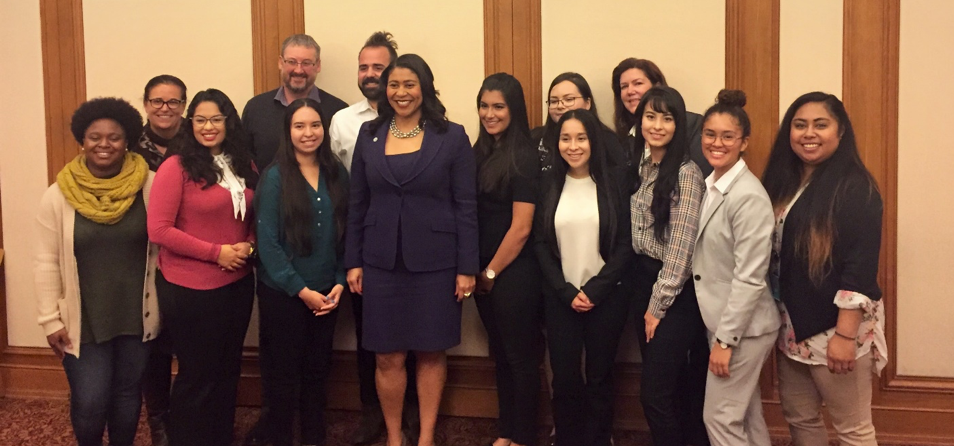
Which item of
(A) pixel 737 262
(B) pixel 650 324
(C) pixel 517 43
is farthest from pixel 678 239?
(C) pixel 517 43

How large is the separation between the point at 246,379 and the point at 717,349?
239 cm

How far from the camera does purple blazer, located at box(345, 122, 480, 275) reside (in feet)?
8.05

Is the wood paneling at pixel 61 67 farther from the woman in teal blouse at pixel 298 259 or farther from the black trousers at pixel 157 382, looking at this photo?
the woman in teal blouse at pixel 298 259

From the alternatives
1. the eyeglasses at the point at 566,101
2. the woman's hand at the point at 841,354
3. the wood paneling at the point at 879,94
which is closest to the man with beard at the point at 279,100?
the eyeglasses at the point at 566,101

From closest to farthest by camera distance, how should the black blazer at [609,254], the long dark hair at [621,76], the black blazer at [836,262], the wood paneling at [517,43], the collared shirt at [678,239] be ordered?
1. the black blazer at [836,262]
2. the collared shirt at [678,239]
3. the black blazer at [609,254]
4. the long dark hair at [621,76]
5. the wood paneling at [517,43]

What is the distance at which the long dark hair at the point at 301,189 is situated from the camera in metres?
2.45

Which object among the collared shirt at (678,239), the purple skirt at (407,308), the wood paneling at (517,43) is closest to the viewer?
the collared shirt at (678,239)

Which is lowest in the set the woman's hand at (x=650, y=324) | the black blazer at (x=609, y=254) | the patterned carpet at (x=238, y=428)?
the patterned carpet at (x=238, y=428)

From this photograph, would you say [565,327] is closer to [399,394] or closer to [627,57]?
[399,394]

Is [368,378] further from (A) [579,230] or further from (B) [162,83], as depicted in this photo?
(B) [162,83]

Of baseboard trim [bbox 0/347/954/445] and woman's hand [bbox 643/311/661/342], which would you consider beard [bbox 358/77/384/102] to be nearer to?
baseboard trim [bbox 0/347/954/445]

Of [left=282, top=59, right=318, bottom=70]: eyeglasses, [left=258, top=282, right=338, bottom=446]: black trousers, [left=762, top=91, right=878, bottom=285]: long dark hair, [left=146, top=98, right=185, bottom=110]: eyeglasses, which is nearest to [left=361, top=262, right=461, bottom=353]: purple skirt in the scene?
[left=258, top=282, right=338, bottom=446]: black trousers

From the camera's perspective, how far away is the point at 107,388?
2369 millimetres

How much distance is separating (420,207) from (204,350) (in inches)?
38.5
